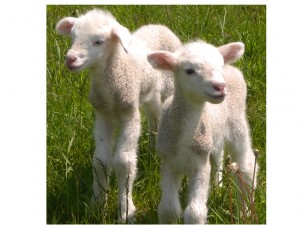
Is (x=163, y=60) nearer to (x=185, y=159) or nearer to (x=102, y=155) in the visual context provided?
(x=185, y=159)

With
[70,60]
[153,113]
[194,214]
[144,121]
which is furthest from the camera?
[144,121]

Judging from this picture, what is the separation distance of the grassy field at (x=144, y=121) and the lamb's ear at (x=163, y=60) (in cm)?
92

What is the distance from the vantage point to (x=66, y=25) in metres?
4.78

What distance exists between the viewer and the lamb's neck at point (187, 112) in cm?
418

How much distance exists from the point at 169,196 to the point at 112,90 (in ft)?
3.11

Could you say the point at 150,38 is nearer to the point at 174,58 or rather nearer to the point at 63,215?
the point at 174,58

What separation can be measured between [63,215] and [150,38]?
169 centimetres

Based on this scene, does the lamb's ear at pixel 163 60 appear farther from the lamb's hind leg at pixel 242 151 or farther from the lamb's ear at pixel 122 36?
the lamb's hind leg at pixel 242 151

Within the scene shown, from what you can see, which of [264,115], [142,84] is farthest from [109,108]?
[264,115]

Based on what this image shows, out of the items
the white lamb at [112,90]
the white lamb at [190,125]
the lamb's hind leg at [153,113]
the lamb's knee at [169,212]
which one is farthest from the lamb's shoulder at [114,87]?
the lamb's knee at [169,212]

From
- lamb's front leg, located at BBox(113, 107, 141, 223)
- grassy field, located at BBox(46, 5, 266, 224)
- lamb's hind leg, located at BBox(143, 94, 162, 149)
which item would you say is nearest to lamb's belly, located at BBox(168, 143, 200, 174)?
grassy field, located at BBox(46, 5, 266, 224)

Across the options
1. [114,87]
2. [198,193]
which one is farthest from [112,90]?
[198,193]
